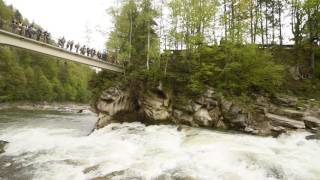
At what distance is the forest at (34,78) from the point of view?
7219 cm

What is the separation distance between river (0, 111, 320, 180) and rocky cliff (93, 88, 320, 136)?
1830 mm

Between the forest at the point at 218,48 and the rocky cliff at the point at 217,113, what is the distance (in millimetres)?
1456

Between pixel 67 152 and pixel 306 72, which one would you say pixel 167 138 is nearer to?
pixel 67 152

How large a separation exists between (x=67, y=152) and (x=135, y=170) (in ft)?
24.0

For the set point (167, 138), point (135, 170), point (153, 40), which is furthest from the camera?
point (153, 40)

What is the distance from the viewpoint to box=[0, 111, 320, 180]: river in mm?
15492

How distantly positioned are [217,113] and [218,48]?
8.38m

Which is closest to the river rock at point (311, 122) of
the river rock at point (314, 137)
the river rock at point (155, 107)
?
the river rock at point (314, 137)

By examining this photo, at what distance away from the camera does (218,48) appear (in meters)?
32.2

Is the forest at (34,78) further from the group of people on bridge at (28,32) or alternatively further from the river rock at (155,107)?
the river rock at (155,107)

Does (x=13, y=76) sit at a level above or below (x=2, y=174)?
above

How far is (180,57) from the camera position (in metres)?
35.2

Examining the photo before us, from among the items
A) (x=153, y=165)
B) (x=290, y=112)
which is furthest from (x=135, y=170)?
(x=290, y=112)

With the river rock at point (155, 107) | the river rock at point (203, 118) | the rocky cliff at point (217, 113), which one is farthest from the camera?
the river rock at point (155, 107)
